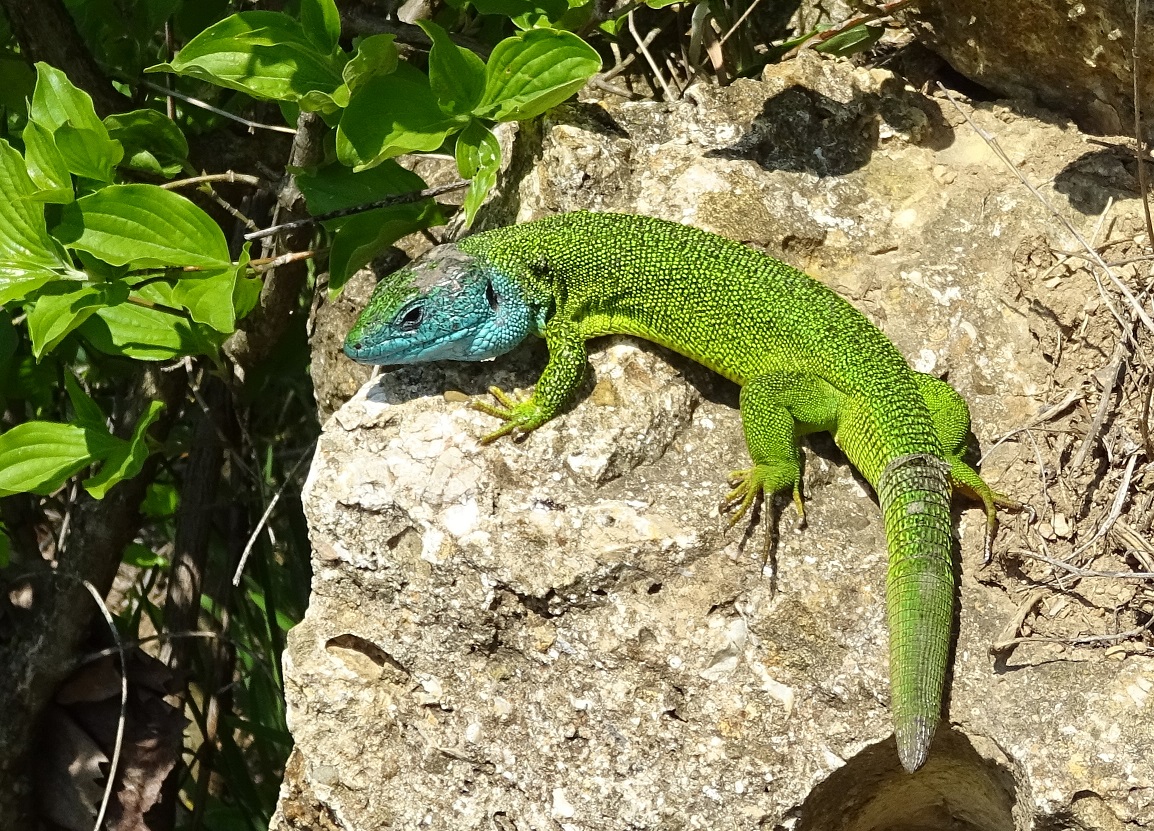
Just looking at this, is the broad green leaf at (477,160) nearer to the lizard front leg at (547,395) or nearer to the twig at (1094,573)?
the lizard front leg at (547,395)

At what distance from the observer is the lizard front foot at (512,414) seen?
9.59 ft

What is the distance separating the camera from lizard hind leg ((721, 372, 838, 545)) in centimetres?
285

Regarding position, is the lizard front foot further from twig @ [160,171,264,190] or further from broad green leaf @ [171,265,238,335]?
twig @ [160,171,264,190]

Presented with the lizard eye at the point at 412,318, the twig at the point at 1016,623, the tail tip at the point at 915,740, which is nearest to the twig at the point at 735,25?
the lizard eye at the point at 412,318

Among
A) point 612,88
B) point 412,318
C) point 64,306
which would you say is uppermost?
point 612,88

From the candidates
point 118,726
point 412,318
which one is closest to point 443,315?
point 412,318

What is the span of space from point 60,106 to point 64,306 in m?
0.56

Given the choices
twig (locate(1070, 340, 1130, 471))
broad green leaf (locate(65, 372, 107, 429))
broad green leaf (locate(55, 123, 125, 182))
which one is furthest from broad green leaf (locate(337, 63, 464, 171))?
twig (locate(1070, 340, 1130, 471))

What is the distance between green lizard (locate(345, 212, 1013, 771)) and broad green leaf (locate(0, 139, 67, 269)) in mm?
830

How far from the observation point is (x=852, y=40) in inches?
140

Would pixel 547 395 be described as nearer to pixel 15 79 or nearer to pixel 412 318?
pixel 412 318

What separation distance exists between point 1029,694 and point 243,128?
3.19m

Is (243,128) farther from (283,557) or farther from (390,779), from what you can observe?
(390,779)

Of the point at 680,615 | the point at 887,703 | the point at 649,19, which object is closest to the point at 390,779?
the point at 680,615
